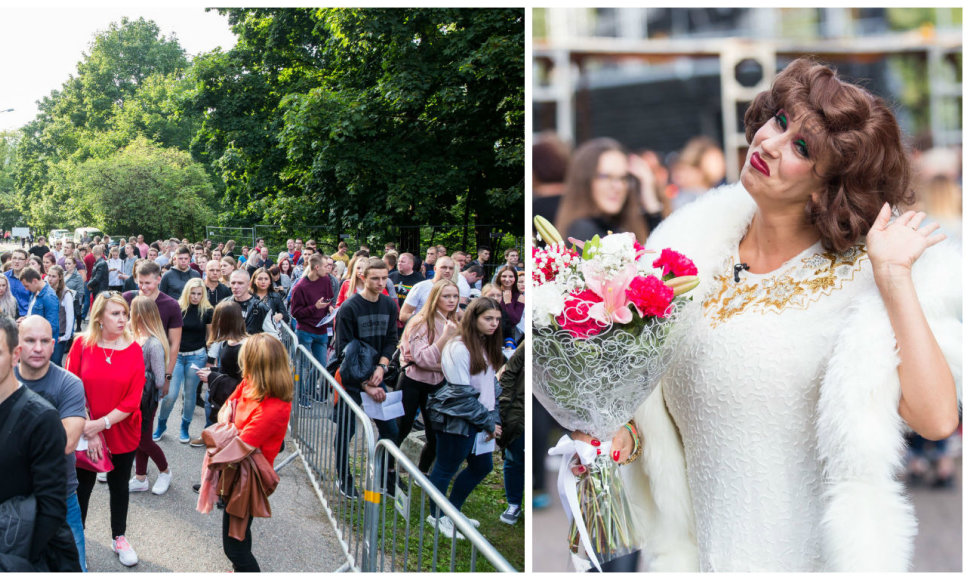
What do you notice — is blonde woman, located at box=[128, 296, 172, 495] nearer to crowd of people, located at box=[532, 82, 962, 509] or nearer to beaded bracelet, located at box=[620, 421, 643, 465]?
crowd of people, located at box=[532, 82, 962, 509]

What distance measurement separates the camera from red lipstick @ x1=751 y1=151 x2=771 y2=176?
6.75ft

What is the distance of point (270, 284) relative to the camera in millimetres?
6996

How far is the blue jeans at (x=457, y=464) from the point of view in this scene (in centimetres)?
433

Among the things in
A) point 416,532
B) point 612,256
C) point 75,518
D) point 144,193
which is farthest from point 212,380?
point 144,193

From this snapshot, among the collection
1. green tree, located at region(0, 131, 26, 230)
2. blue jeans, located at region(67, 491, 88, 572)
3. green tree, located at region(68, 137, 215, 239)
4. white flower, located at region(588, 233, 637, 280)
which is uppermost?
green tree, located at region(0, 131, 26, 230)

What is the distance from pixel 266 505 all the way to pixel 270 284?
144 inches

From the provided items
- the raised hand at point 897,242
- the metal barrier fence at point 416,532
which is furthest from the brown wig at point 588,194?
the metal barrier fence at point 416,532

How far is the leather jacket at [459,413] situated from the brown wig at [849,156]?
8.53 ft

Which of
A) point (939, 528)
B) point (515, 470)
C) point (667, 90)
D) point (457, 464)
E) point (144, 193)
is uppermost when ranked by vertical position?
point (144, 193)

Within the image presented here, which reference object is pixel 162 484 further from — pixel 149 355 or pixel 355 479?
pixel 355 479

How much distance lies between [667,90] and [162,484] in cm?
430

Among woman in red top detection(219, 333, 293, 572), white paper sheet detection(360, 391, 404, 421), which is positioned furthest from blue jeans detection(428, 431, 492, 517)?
woman in red top detection(219, 333, 293, 572)

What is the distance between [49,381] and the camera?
3232 mm

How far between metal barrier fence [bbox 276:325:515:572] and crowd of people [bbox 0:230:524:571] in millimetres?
94
